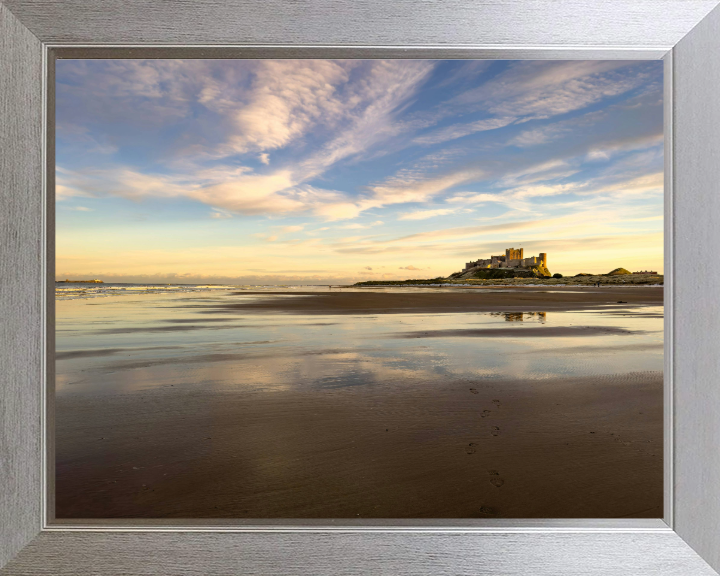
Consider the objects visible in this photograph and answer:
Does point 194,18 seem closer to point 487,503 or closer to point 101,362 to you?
point 487,503

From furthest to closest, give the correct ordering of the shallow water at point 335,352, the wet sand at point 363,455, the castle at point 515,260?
the castle at point 515,260, the shallow water at point 335,352, the wet sand at point 363,455

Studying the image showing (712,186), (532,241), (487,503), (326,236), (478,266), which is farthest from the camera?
(478,266)

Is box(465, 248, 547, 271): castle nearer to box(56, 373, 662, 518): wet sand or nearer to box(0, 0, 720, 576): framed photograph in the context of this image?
box(0, 0, 720, 576): framed photograph

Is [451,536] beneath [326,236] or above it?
beneath

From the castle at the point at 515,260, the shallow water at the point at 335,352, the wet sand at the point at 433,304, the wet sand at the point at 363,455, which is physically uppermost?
the castle at the point at 515,260

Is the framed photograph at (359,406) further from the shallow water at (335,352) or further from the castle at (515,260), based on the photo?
the castle at (515,260)

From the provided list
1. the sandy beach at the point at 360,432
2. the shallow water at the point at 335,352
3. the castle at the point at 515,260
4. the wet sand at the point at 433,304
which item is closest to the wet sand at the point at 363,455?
the sandy beach at the point at 360,432

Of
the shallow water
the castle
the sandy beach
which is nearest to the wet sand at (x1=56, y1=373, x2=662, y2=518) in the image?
the sandy beach

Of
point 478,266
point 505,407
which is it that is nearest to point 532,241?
point 478,266
